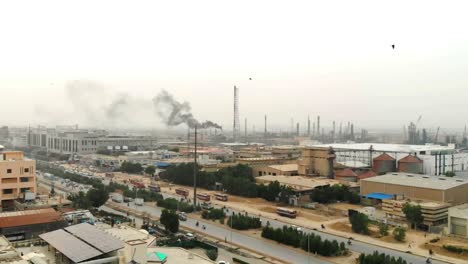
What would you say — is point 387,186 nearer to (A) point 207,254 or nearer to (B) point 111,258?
(A) point 207,254

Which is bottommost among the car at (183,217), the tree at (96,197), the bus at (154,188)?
the car at (183,217)

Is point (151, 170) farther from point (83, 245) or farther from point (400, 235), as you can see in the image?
point (83, 245)

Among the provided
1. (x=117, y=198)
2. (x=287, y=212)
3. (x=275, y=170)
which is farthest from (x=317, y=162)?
(x=117, y=198)

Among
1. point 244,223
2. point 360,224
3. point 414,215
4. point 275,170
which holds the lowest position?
point 244,223

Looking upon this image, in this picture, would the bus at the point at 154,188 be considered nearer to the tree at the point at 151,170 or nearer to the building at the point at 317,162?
the tree at the point at 151,170

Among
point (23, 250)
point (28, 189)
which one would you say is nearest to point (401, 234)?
point (23, 250)

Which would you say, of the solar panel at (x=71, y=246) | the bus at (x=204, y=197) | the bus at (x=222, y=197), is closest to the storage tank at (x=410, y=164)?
the bus at (x=222, y=197)
